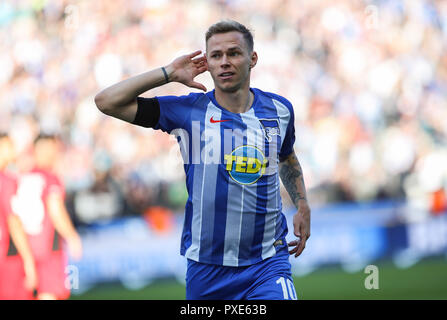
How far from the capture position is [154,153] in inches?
380

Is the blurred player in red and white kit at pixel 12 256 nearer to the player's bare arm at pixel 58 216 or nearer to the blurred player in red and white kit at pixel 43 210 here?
the blurred player in red and white kit at pixel 43 210

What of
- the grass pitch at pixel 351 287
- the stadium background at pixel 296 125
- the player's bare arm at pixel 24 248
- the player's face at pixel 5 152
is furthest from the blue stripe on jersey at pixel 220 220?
the stadium background at pixel 296 125

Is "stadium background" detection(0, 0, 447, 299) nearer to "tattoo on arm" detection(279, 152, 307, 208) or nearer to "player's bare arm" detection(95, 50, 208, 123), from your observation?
"tattoo on arm" detection(279, 152, 307, 208)

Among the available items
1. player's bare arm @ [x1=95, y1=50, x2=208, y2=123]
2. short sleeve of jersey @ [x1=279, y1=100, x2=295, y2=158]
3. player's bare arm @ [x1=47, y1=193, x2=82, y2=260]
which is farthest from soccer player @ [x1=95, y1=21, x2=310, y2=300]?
player's bare arm @ [x1=47, y1=193, x2=82, y2=260]

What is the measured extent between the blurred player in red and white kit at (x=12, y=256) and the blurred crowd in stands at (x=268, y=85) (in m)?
2.22

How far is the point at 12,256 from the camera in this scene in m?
6.71

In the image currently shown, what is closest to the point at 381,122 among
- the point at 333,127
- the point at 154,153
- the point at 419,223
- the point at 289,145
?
the point at 333,127

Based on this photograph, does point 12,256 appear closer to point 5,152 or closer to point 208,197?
point 5,152

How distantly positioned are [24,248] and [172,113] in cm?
356

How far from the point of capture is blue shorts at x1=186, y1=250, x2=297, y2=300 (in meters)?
3.57

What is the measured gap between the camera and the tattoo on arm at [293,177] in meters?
4.18
